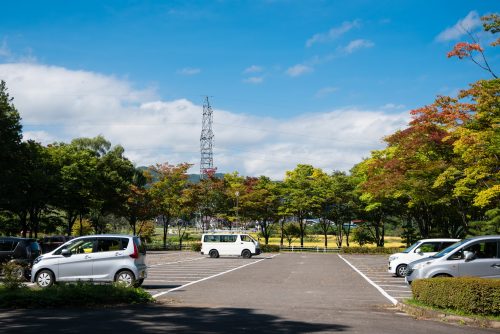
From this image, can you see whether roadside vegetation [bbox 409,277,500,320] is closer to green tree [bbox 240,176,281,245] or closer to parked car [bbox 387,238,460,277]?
parked car [bbox 387,238,460,277]

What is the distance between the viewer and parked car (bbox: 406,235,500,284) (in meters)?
13.5

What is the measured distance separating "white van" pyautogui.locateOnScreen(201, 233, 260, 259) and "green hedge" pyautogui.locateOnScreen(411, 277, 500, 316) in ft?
95.5

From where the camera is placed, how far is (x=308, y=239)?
278ft

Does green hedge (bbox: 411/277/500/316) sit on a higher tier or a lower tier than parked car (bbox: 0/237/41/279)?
lower

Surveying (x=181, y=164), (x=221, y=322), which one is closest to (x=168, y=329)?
(x=221, y=322)

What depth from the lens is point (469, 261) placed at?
13.6 meters

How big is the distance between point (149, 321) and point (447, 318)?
5974 mm

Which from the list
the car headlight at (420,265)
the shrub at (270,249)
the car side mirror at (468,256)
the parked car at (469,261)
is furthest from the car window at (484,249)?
the shrub at (270,249)

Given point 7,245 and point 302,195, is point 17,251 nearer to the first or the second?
point 7,245

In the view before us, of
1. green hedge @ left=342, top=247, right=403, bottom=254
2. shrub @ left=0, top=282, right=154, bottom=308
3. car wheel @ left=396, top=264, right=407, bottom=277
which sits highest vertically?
shrub @ left=0, top=282, right=154, bottom=308

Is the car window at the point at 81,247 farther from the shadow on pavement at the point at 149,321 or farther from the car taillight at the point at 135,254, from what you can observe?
the shadow on pavement at the point at 149,321

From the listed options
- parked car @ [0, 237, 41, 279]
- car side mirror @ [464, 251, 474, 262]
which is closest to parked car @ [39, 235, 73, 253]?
parked car @ [0, 237, 41, 279]

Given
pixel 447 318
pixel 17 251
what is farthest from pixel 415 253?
pixel 17 251

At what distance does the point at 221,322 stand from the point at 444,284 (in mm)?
4838
